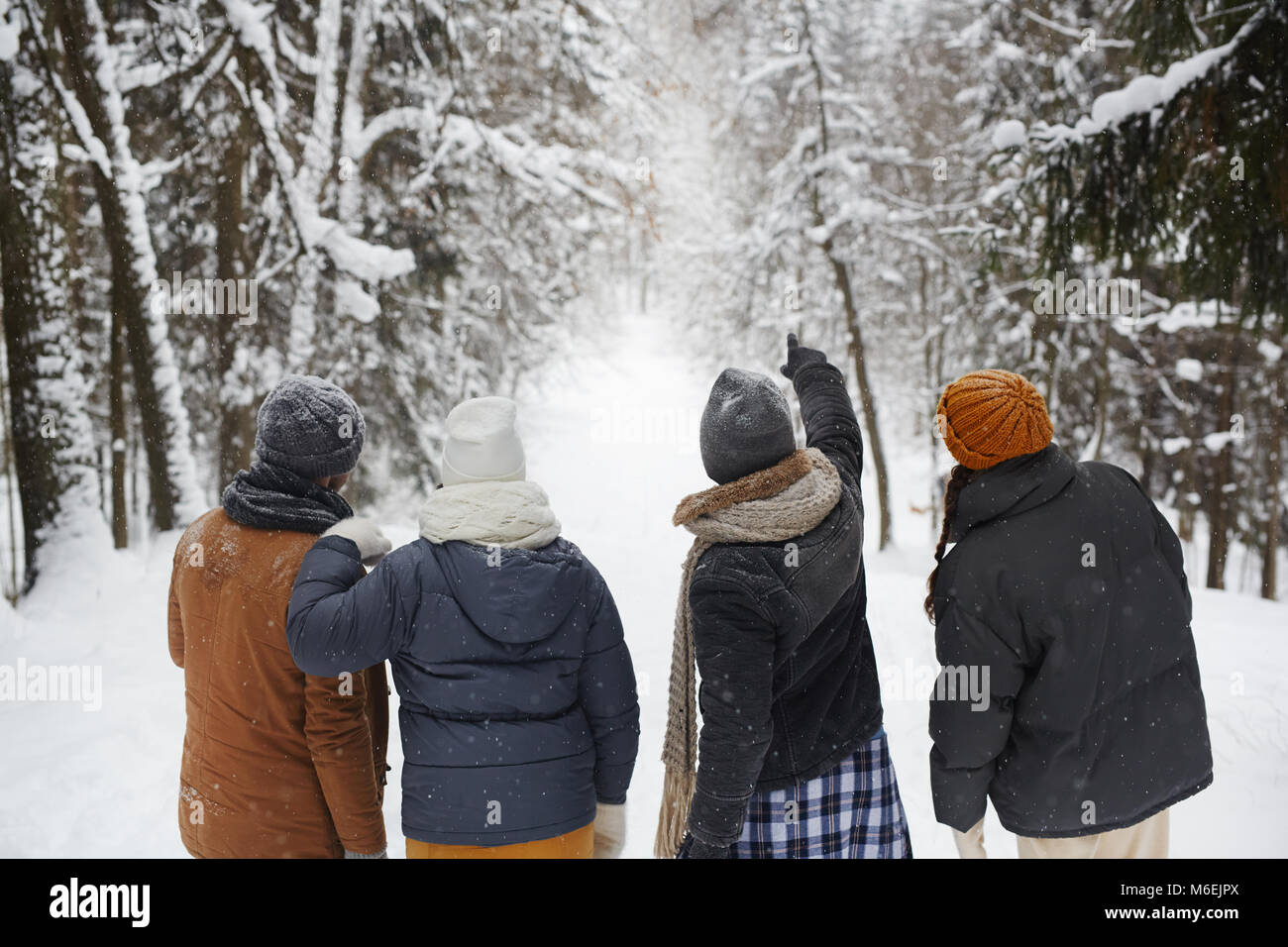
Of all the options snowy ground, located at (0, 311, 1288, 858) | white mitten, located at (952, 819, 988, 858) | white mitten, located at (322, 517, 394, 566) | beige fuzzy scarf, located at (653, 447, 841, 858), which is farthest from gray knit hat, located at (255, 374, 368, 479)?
snowy ground, located at (0, 311, 1288, 858)

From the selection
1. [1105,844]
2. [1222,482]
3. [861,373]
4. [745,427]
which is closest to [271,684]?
[745,427]

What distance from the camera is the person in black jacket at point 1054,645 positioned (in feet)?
7.54

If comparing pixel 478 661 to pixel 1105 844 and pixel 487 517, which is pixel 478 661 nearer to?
pixel 487 517

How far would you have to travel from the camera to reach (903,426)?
985 inches

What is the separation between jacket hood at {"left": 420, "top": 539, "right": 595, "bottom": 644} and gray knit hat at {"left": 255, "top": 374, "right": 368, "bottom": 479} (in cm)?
50

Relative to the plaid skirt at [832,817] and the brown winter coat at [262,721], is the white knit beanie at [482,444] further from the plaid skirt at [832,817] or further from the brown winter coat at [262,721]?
the plaid skirt at [832,817]

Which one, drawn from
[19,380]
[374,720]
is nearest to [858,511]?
[374,720]

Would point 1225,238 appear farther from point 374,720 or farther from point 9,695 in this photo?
point 9,695

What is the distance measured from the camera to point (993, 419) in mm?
2340

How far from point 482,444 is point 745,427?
0.77 meters

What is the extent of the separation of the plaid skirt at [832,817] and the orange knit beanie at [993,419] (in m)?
0.96

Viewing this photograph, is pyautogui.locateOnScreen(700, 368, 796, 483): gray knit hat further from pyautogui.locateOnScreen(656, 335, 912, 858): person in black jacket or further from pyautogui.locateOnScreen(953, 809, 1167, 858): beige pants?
pyautogui.locateOnScreen(953, 809, 1167, 858): beige pants

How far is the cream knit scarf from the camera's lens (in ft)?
7.34

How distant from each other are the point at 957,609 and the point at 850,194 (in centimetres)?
1201
